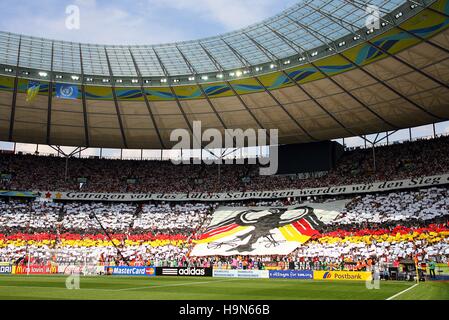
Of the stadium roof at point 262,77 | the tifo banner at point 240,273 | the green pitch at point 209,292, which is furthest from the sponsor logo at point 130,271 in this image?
the stadium roof at point 262,77

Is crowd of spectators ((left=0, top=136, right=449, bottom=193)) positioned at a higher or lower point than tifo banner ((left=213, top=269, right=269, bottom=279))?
higher

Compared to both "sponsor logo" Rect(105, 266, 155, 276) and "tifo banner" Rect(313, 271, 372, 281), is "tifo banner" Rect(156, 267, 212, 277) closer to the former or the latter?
"sponsor logo" Rect(105, 266, 155, 276)

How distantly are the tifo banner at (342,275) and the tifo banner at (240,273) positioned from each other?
446 cm

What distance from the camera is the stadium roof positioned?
113 ft

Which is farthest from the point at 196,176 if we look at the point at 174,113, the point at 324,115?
the point at 324,115

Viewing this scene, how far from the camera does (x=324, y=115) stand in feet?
156

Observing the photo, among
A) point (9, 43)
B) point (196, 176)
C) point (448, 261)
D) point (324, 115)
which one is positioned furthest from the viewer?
point (196, 176)

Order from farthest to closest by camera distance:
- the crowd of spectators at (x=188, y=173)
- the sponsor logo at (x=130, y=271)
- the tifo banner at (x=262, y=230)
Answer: the crowd of spectators at (x=188, y=173), the tifo banner at (x=262, y=230), the sponsor logo at (x=130, y=271)

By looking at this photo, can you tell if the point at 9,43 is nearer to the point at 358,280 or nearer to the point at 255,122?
the point at 255,122

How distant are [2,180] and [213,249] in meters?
30.4

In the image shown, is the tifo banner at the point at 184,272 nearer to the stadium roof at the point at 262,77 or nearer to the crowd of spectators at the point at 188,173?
the stadium roof at the point at 262,77

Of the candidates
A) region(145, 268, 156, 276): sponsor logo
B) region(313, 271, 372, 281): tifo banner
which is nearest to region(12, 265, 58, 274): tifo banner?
region(145, 268, 156, 276): sponsor logo

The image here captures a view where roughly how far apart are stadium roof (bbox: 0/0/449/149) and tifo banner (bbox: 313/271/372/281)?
17.7 m

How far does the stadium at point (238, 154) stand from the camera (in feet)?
116
